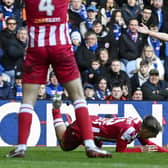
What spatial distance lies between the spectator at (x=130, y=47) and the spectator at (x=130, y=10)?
1.05m

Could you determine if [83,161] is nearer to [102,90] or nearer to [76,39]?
[102,90]

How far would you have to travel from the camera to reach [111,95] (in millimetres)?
16828

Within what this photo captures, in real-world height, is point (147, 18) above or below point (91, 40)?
above

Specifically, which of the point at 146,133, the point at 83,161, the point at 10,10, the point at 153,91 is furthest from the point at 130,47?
the point at 83,161

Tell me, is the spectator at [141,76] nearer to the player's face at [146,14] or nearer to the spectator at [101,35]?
the spectator at [101,35]

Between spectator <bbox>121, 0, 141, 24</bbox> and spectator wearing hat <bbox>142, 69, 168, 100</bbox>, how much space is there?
2795 mm

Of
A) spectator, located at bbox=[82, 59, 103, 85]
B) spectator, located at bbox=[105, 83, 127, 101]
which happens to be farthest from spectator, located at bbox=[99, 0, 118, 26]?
spectator, located at bbox=[105, 83, 127, 101]

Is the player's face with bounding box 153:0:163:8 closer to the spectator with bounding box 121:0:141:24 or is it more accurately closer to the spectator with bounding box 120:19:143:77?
the spectator with bounding box 121:0:141:24

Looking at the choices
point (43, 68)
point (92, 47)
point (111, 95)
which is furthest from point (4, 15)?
point (43, 68)

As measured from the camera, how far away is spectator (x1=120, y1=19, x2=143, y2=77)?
739 inches

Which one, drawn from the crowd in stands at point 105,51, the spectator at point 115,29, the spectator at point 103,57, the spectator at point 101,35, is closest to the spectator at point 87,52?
the crowd in stands at point 105,51

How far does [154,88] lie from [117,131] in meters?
6.19

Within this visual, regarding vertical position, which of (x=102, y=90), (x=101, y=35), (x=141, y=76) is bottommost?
(x=102, y=90)

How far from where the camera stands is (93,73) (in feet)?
58.1
